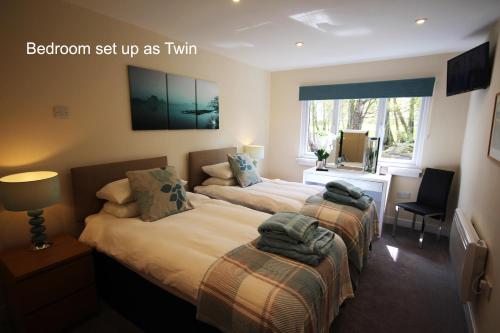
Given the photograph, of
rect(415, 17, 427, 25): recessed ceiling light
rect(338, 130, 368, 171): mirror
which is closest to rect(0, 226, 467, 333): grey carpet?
rect(338, 130, 368, 171): mirror

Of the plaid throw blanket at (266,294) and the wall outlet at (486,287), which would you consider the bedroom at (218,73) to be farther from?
the plaid throw blanket at (266,294)

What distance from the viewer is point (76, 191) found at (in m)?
2.12

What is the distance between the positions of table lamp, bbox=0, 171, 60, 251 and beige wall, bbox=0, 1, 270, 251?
146mm

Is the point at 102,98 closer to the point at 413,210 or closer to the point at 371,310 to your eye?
the point at 371,310

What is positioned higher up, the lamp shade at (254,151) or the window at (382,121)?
the window at (382,121)

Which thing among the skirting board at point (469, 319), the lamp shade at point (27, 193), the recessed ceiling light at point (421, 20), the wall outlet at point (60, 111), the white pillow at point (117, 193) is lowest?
the skirting board at point (469, 319)

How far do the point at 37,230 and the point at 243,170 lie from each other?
207cm

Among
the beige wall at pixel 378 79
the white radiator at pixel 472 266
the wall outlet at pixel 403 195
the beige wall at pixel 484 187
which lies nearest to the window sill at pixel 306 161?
the beige wall at pixel 378 79

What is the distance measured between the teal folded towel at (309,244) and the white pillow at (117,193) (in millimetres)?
1233

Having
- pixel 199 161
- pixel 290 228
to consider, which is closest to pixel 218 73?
pixel 199 161

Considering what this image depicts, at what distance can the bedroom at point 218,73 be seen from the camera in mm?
1836

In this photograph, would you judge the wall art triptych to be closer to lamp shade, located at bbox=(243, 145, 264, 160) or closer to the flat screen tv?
lamp shade, located at bbox=(243, 145, 264, 160)

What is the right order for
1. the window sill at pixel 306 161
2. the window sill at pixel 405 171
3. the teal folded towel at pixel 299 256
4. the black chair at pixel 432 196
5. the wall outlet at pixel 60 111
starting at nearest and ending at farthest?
the teal folded towel at pixel 299 256
the wall outlet at pixel 60 111
the black chair at pixel 432 196
the window sill at pixel 405 171
the window sill at pixel 306 161

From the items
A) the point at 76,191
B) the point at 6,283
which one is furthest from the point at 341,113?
the point at 6,283
